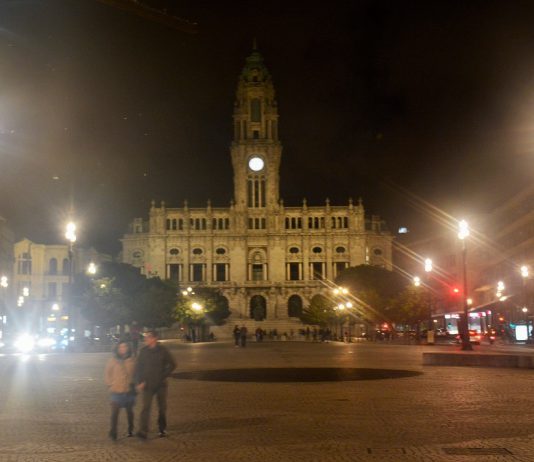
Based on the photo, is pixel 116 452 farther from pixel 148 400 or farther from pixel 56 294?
pixel 56 294

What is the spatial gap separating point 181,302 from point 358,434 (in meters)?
78.5

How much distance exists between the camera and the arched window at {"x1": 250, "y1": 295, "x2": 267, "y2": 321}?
130 meters

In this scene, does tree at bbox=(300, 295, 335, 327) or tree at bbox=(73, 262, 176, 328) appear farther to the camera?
tree at bbox=(300, 295, 335, 327)

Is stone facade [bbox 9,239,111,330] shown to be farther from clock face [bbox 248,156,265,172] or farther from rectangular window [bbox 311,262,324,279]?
rectangular window [bbox 311,262,324,279]

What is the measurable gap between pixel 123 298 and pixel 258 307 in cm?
5493

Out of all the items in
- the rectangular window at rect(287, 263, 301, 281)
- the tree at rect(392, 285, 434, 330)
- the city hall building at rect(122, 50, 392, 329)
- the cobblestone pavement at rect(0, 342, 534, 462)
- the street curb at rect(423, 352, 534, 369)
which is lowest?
the cobblestone pavement at rect(0, 342, 534, 462)

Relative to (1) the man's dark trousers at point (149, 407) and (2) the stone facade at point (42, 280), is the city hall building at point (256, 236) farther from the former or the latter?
(1) the man's dark trousers at point (149, 407)

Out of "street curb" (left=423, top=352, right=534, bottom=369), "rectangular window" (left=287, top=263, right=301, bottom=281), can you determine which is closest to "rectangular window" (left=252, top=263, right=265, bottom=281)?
"rectangular window" (left=287, top=263, right=301, bottom=281)

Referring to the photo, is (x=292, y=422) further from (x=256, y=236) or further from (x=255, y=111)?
(x=255, y=111)

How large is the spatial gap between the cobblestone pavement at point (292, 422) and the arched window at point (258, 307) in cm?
10772

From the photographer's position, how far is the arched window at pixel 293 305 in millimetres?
128812

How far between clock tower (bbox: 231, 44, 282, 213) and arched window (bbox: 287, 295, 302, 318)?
1524 cm

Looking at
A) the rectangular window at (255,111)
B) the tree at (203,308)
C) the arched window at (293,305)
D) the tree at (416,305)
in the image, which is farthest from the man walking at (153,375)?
the rectangular window at (255,111)

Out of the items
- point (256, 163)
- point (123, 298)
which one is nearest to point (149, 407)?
point (123, 298)
